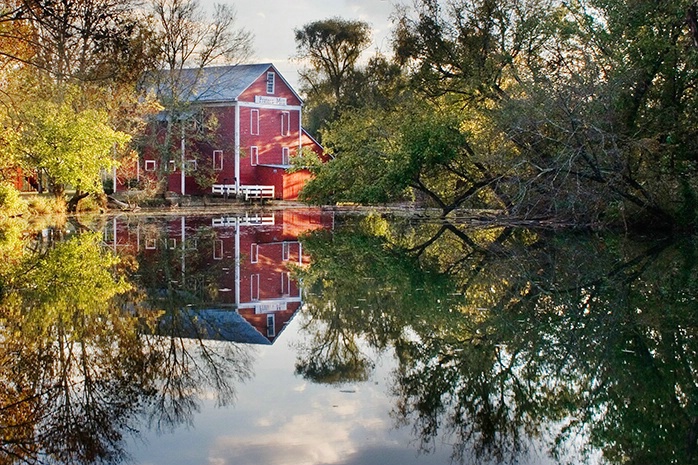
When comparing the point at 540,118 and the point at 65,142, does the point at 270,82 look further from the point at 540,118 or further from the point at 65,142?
the point at 540,118

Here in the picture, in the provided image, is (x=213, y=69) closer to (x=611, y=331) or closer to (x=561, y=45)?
(x=561, y=45)

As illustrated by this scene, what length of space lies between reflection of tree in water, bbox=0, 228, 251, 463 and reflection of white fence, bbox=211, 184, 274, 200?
123ft

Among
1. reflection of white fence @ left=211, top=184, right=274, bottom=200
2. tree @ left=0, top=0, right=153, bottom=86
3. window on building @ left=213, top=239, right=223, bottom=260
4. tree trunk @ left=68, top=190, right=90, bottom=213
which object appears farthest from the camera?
reflection of white fence @ left=211, top=184, right=274, bottom=200

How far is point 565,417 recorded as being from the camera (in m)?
5.54

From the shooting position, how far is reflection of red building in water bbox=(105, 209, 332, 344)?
966cm

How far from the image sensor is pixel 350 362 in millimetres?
7395

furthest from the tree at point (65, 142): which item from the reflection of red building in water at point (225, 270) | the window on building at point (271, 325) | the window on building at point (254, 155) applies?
the window on building at point (271, 325)

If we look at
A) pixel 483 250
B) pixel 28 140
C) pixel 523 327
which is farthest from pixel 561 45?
pixel 28 140

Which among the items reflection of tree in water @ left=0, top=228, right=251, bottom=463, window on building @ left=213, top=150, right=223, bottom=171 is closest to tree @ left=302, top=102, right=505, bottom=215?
reflection of tree in water @ left=0, top=228, right=251, bottom=463

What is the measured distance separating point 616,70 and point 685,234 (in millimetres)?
4561

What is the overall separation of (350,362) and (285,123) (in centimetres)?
4728

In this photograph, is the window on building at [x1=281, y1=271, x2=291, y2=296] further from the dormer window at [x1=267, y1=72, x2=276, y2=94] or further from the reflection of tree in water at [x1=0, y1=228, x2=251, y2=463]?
the dormer window at [x1=267, y1=72, x2=276, y2=94]

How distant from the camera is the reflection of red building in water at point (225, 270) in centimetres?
966

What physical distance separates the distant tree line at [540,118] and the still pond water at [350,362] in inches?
218
